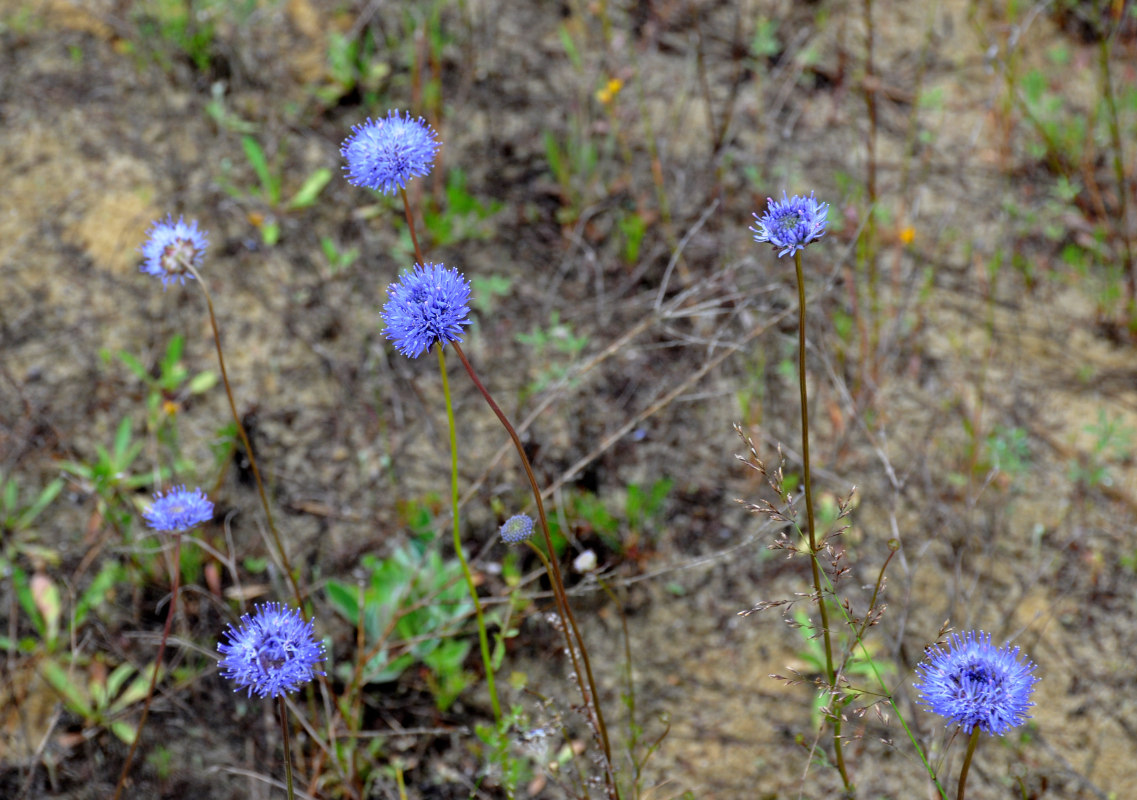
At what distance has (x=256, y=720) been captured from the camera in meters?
2.28

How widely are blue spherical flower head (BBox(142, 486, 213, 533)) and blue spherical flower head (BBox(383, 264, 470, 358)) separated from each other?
26.4 inches

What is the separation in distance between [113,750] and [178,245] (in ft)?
4.61

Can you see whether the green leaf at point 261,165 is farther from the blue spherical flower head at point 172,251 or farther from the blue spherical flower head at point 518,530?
the blue spherical flower head at point 518,530

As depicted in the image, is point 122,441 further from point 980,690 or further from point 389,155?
point 980,690

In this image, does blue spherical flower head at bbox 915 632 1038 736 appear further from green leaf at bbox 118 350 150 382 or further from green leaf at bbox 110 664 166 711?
green leaf at bbox 118 350 150 382

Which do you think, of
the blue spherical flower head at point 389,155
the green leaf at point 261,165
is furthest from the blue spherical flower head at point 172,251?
the green leaf at point 261,165

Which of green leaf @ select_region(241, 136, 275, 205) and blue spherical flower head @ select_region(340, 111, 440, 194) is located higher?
green leaf @ select_region(241, 136, 275, 205)

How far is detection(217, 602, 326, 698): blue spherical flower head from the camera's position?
1.43 meters

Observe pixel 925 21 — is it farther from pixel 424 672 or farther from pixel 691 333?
pixel 424 672

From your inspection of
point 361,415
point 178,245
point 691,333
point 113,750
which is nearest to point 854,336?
point 691,333

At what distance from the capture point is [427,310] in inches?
57.9

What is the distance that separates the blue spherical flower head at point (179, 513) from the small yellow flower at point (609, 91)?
225 cm

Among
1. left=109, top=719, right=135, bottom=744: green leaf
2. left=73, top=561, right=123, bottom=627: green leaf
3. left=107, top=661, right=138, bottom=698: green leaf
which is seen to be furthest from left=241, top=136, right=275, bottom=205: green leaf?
left=109, top=719, right=135, bottom=744: green leaf

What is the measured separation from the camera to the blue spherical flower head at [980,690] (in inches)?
52.9
